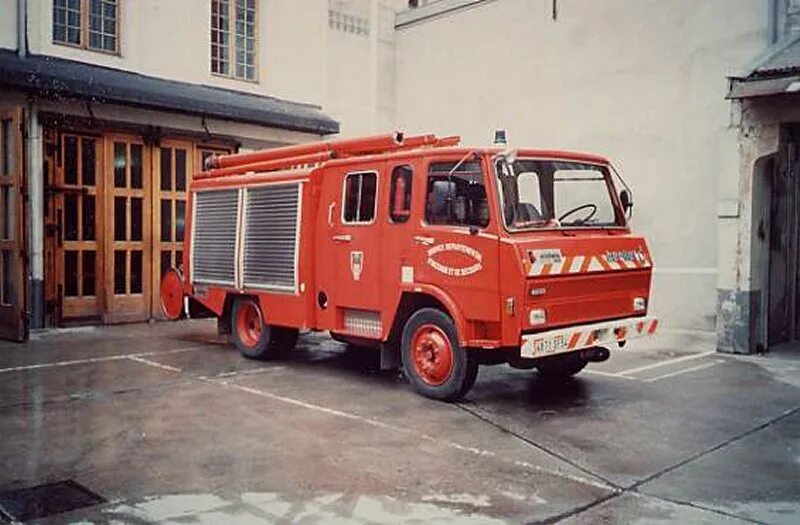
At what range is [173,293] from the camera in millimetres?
11680

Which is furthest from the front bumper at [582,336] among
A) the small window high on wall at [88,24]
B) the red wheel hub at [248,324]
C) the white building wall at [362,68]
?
the white building wall at [362,68]

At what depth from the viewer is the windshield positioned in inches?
291

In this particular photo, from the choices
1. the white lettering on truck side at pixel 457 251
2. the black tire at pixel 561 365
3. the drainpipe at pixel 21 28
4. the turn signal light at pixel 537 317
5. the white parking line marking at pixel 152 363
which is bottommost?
the white parking line marking at pixel 152 363

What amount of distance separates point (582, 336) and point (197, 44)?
1012cm

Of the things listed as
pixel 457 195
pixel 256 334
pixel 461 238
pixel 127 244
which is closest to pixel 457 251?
pixel 461 238

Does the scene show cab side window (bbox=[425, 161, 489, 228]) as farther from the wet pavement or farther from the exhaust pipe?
the exhaust pipe

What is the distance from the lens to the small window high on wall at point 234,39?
15.0m

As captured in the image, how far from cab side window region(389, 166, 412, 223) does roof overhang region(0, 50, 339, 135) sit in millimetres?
6436

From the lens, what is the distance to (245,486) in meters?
5.21

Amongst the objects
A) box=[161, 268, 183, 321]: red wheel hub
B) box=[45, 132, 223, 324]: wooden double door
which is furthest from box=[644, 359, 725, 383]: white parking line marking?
box=[45, 132, 223, 324]: wooden double door

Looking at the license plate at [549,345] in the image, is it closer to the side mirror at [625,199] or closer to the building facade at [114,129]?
the side mirror at [625,199]

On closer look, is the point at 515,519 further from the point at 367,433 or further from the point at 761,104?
the point at 761,104

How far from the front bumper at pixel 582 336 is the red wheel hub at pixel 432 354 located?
963mm

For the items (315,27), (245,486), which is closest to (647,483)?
(245,486)
